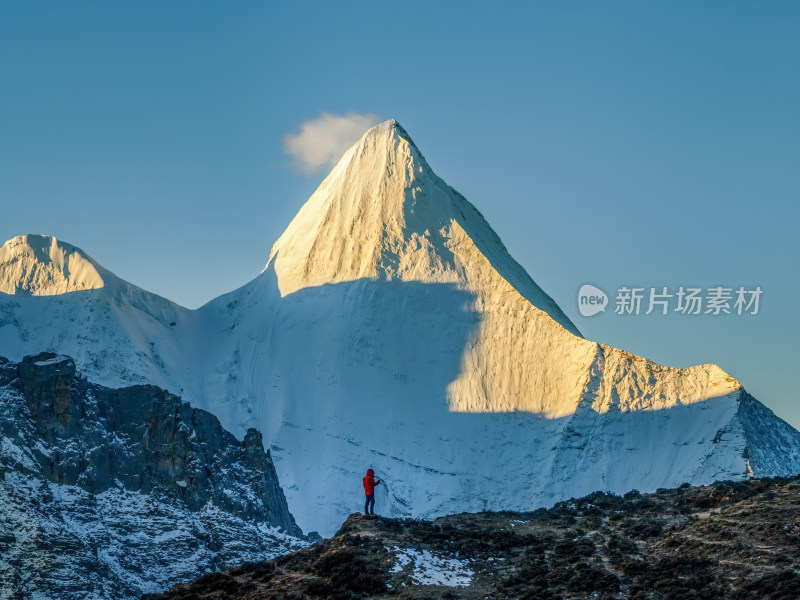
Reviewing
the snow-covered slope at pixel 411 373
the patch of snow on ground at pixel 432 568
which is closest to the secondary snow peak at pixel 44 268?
the snow-covered slope at pixel 411 373

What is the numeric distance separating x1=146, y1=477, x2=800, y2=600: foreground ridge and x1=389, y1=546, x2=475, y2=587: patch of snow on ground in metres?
0.05

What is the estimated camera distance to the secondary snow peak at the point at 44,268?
117 meters

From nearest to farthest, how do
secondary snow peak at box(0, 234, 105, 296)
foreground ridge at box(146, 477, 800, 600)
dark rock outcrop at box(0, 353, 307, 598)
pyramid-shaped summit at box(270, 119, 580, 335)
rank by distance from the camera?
1. foreground ridge at box(146, 477, 800, 600)
2. dark rock outcrop at box(0, 353, 307, 598)
3. secondary snow peak at box(0, 234, 105, 296)
4. pyramid-shaped summit at box(270, 119, 580, 335)

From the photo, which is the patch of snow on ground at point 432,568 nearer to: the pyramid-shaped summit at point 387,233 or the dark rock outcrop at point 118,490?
the dark rock outcrop at point 118,490

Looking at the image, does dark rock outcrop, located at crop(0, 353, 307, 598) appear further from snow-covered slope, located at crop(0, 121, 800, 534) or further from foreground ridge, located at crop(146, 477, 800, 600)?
foreground ridge, located at crop(146, 477, 800, 600)

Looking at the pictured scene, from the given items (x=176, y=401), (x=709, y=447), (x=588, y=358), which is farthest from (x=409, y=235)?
(x=709, y=447)

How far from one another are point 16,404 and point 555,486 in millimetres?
53200

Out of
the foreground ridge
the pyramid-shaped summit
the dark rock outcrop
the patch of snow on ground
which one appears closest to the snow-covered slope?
the pyramid-shaped summit

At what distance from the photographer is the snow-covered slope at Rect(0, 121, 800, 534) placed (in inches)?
4045

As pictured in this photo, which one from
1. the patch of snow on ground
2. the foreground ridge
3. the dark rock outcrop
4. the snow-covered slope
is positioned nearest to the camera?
the foreground ridge

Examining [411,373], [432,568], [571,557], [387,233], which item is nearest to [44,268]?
[387,233]

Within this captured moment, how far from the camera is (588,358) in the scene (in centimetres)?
11256

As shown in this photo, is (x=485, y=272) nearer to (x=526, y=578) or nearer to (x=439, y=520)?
(x=439, y=520)

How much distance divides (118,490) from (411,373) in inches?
1328
